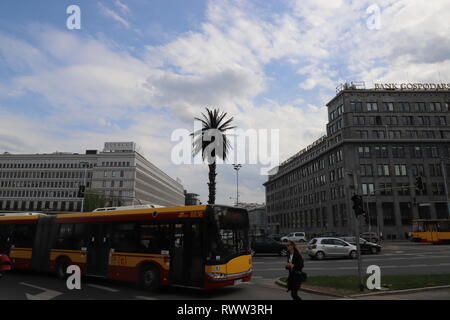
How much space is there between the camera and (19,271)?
56.1 feet

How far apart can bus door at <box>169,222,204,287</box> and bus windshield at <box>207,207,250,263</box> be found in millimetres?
404

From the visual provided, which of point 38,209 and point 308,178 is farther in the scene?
point 38,209

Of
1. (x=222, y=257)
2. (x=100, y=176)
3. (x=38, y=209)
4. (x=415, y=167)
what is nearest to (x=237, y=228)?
(x=222, y=257)

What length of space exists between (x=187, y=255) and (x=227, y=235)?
4.98 feet

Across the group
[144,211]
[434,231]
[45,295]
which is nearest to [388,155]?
[434,231]

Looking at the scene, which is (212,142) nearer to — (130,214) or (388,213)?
(130,214)

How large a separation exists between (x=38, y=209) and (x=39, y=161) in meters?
14.8

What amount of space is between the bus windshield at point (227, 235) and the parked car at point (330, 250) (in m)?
15.0

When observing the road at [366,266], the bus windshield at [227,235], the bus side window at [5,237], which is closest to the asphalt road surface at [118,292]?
the bus windshield at [227,235]

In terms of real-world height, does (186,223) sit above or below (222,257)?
above

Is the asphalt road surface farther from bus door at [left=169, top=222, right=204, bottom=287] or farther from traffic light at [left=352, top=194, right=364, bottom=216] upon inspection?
traffic light at [left=352, top=194, right=364, bottom=216]

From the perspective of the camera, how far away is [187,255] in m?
10.8

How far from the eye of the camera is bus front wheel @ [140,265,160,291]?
1120cm
